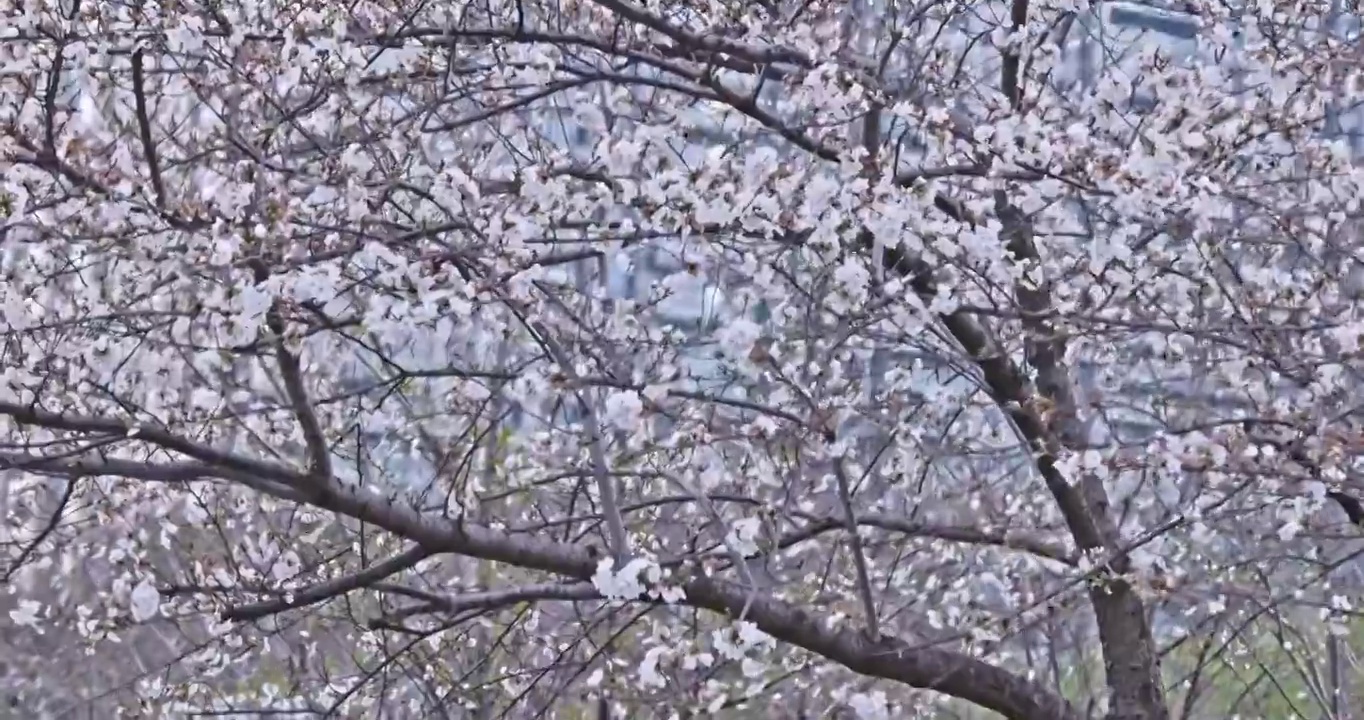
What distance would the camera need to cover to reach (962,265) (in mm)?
4188

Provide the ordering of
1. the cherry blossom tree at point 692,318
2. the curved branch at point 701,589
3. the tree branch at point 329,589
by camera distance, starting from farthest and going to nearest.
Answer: the tree branch at point 329,589 < the cherry blossom tree at point 692,318 < the curved branch at point 701,589

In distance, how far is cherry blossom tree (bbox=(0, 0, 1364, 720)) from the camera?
3613 mm

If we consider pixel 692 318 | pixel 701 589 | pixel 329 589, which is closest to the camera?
pixel 701 589

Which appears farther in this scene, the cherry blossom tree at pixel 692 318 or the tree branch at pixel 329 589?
the tree branch at pixel 329 589

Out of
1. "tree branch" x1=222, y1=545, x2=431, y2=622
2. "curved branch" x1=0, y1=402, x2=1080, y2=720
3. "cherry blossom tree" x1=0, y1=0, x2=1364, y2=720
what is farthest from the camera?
"tree branch" x1=222, y1=545, x2=431, y2=622

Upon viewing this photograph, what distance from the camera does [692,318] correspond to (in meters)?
5.04

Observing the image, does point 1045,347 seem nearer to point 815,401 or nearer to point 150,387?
point 815,401

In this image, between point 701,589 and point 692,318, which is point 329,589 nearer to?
point 701,589

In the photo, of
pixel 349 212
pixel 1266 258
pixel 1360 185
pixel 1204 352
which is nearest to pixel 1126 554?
pixel 1204 352

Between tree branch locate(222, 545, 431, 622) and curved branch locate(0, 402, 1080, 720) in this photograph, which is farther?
tree branch locate(222, 545, 431, 622)

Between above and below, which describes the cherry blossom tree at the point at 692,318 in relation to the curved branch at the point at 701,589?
above

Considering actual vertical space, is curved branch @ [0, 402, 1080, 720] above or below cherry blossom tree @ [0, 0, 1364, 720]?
below

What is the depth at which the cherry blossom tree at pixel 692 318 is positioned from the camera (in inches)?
142

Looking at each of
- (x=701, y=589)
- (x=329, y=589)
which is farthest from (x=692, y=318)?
(x=329, y=589)
